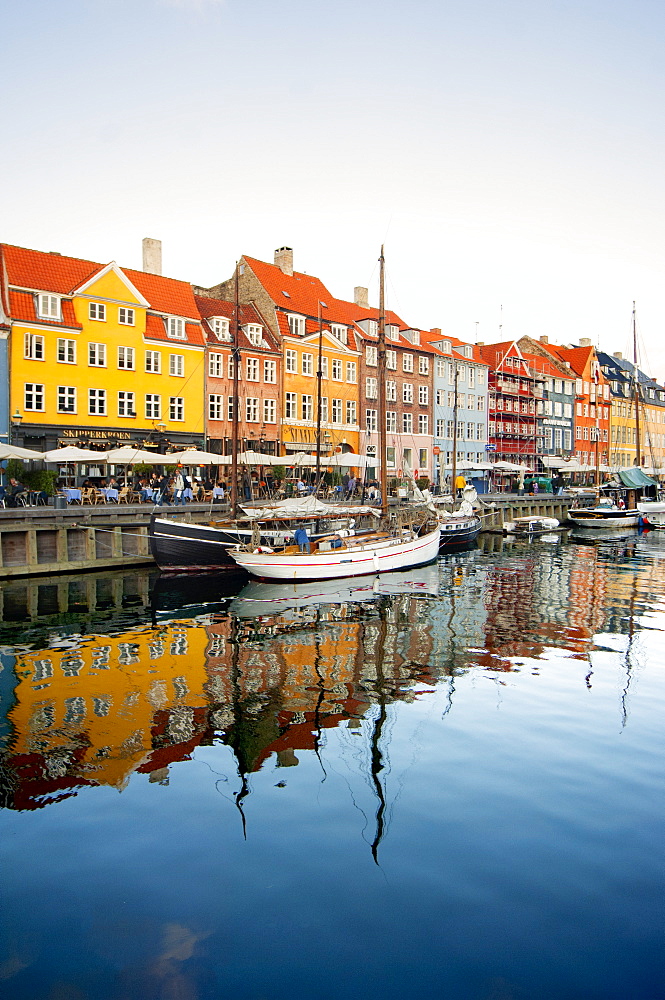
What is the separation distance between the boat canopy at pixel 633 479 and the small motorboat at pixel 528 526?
1437cm

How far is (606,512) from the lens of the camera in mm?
62656

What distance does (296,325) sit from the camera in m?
56.0

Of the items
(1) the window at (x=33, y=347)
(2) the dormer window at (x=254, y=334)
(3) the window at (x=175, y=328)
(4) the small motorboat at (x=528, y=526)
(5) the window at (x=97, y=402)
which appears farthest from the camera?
(4) the small motorboat at (x=528, y=526)

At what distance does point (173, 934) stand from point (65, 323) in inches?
1553

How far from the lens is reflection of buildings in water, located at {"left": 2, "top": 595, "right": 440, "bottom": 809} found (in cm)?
1162

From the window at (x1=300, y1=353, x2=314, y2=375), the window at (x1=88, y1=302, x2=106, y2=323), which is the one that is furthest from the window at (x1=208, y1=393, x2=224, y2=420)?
the window at (x1=88, y1=302, x2=106, y2=323)

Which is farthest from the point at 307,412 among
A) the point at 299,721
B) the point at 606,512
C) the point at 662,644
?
the point at 299,721

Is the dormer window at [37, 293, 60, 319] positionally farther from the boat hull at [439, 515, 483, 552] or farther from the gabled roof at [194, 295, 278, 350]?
the boat hull at [439, 515, 483, 552]

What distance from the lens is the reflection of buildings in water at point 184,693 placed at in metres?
11.6

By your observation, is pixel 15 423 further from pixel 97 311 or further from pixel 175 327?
pixel 175 327

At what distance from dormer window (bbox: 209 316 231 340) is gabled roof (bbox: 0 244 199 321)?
1875 millimetres

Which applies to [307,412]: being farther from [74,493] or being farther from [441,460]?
→ [74,493]

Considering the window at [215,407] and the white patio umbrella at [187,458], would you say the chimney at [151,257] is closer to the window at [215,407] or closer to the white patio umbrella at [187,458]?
the window at [215,407]

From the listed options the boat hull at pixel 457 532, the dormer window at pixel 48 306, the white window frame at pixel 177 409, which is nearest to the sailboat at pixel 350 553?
the boat hull at pixel 457 532
